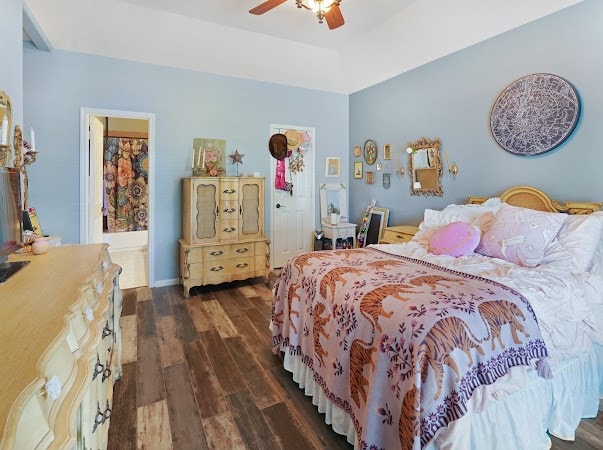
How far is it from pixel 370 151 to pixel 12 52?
401 centimetres

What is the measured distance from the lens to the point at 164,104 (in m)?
4.07

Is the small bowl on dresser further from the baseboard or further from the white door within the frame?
the white door

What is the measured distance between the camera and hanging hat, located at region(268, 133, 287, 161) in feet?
15.6

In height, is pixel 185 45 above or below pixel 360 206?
above

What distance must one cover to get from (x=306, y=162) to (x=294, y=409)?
3.81 m

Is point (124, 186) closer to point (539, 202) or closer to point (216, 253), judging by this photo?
point (216, 253)

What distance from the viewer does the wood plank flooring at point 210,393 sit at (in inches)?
67.6

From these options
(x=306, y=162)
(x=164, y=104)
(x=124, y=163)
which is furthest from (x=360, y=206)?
(x=124, y=163)

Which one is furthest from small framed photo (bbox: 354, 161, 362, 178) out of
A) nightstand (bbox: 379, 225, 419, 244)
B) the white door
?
nightstand (bbox: 379, 225, 419, 244)

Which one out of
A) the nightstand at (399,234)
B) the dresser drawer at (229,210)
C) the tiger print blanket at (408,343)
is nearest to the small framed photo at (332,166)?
the nightstand at (399,234)

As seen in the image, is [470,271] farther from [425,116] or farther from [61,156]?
[61,156]

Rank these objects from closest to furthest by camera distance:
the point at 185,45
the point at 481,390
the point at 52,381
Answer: the point at 52,381
the point at 481,390
the point at 185,45

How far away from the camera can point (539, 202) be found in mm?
2832

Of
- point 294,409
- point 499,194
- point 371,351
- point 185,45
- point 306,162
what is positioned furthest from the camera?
point 306,162
